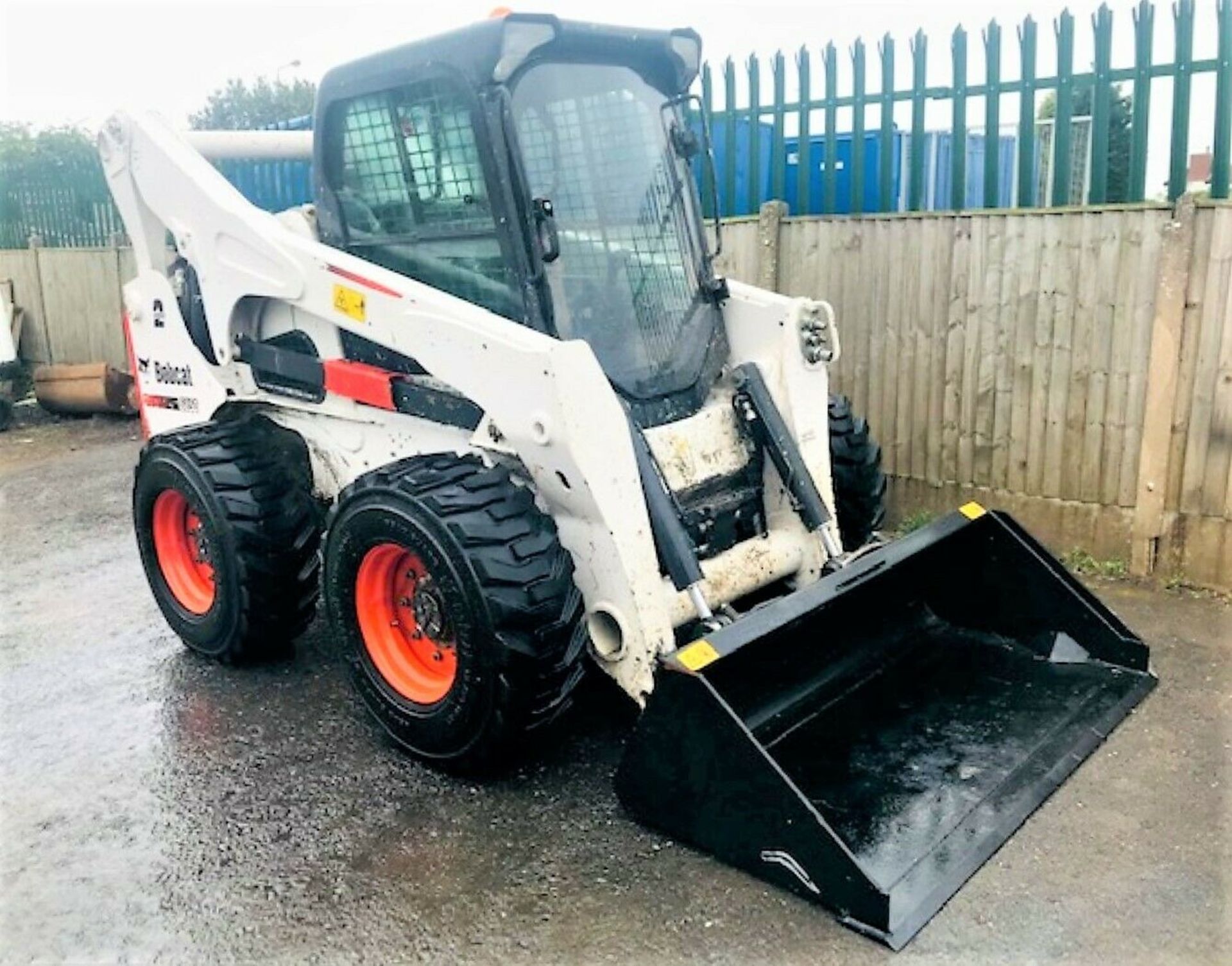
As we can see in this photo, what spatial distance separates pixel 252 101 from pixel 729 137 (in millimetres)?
26908

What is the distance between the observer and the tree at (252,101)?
28500 mm

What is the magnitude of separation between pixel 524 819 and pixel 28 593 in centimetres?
371

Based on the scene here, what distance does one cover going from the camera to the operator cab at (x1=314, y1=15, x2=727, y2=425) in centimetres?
379

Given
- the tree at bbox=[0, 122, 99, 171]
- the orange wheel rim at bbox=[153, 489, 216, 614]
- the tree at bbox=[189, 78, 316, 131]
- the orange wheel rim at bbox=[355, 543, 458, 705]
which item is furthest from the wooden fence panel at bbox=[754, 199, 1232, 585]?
the tree at bbox=[189, 78, 316, 131]

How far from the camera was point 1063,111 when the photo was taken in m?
5.41

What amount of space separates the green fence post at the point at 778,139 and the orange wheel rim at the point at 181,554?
3.72 meters

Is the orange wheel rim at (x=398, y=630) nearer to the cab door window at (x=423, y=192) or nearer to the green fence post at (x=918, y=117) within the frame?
the cab door window at (x=423, y=192)

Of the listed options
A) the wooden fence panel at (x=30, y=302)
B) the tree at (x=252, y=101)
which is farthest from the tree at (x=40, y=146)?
the tree at (x=252, y=101)

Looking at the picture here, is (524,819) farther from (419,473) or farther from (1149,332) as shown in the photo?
(1149,332)

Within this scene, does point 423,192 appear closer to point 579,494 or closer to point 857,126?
point 579,494

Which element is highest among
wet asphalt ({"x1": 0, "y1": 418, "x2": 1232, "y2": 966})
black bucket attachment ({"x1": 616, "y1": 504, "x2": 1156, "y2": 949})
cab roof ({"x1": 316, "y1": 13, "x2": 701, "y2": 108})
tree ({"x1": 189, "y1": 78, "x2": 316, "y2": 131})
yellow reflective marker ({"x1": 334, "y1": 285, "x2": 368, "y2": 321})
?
tree ({"x1": 189, "y1": 78, "x2": 316, "y2": 131})

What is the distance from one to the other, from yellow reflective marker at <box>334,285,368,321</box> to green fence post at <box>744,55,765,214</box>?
3.24 meters

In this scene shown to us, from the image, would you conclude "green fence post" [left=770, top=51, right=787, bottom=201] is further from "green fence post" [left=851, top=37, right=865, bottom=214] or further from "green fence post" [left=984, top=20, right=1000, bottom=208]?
"green fence post" [left=984, top=20, right=1000, bottom=208]

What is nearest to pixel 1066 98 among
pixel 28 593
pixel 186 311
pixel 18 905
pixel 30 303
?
pixel 186 311
